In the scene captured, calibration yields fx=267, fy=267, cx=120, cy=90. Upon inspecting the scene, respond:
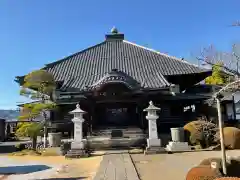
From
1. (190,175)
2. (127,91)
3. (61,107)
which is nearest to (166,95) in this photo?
(127,91)

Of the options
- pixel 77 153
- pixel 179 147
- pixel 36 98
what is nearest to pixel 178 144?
pixel 179 147

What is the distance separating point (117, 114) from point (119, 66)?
5.57 metres

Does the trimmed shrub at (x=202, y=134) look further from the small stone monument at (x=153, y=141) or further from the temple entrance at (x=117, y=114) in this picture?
the temple entrance at (x=117, y=114)

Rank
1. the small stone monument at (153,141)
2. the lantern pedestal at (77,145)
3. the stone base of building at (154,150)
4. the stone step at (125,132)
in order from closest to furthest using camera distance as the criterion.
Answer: the stone base of building at (154,150) → the small stone monument at (153,141) → the lantern pedestal at (77,145) → the stone step at (125,132)

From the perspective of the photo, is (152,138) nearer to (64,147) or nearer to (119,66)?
(64,147)

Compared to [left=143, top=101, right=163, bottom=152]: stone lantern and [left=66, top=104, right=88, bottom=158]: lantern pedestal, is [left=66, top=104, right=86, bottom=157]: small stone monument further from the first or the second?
[left=143, top=101, right=163, bottom=152]: stone lantern

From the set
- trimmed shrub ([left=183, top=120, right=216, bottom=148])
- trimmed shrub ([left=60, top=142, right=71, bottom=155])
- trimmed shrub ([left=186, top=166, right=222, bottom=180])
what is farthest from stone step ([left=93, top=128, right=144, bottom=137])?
trimmed shrub ([left=186, top=166, right=222, bottom=180])

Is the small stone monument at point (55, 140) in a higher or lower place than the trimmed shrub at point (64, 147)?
higher

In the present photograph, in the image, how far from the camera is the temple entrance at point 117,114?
21.2 metres

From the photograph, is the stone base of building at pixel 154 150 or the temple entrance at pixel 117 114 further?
the temple entrance at pixel 117 114

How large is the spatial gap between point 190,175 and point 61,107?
16.5m

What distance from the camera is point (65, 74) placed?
24.6 meters

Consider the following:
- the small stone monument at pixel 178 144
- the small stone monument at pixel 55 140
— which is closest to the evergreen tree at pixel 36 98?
the small stone monument at pixel 55 140

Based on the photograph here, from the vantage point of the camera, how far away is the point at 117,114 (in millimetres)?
21719
